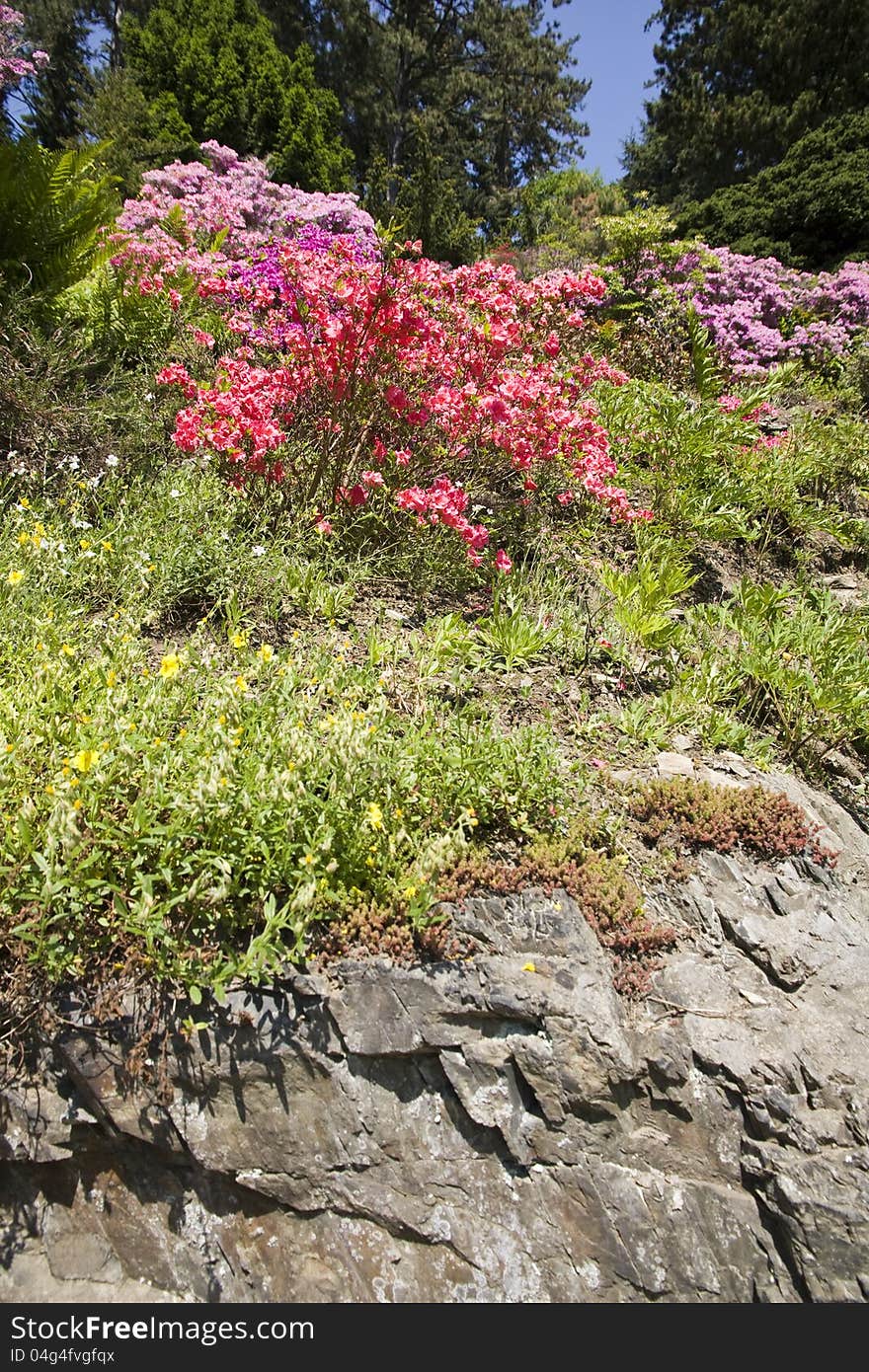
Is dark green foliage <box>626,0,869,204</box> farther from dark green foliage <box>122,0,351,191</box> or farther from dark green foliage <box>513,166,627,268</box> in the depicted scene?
dark green foliage <box>122,0,351,191</box>

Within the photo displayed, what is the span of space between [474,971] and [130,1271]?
129 cm

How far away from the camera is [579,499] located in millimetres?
5355

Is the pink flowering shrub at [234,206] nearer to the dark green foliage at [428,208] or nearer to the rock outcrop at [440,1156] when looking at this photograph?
the dark green foliage at [428,208]

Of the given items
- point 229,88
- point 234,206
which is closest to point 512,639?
point 234,206

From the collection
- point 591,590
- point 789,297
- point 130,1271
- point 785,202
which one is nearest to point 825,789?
point 591,590

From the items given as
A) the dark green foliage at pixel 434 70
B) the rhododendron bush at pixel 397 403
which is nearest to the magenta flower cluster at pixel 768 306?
the rhododendron bush at pixel 397 403

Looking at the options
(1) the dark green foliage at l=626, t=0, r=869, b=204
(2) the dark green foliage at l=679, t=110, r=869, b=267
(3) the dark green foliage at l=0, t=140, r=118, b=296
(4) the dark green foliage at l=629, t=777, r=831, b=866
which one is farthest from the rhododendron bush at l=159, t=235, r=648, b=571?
(1) the dark green foliage at l=626, t=0, r=869, b=204

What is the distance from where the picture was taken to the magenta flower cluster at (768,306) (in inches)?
358

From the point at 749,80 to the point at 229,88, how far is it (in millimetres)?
14342

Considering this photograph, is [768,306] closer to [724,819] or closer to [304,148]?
[724,819]

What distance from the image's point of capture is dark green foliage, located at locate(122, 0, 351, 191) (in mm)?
15242

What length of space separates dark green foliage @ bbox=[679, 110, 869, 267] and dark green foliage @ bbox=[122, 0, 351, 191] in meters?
8.40

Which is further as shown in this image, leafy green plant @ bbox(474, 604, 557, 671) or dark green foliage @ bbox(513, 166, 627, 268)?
dark green foliage @ bbox(513, 166, 627, 268)
